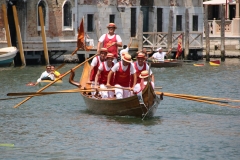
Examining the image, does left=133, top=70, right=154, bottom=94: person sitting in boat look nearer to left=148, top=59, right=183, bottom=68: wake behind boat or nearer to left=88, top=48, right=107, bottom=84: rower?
left=88, top=48, right=107, bottom=84: rower

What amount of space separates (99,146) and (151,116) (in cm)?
316

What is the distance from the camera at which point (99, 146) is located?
1583 cm

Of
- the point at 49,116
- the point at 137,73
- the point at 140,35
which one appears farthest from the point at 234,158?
the point at 140,35

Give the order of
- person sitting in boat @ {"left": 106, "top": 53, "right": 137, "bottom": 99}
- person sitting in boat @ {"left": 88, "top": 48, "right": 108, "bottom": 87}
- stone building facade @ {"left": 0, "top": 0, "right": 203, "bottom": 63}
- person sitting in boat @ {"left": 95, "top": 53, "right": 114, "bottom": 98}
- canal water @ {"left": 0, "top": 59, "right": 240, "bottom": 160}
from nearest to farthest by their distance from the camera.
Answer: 1. canal water @ {"left": 0, "top": 59, "right": 240, "bottom": 160}
2. person sitting in boat @ {"left": 106, "top": 53, "right": 137, "bottom": 99}
3. person sitting in boat @ {"left": 95, "top": 53, "right": 114, "bottom": 98}
4. person sitting in boat @ {"left": 88, "top": 48, "right": 108, "bottom": 87}
5. stone building facade @ {"left": 0, "top": 0, "right": 203, "bottom": 63}

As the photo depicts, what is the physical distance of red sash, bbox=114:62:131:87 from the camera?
18422mm

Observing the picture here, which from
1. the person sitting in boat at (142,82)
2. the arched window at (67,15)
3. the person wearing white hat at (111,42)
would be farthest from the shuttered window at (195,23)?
the person sitting in boat at (142,82)

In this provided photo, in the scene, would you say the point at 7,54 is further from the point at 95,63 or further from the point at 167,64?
the point at 95,63

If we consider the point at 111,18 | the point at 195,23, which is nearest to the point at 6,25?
the point at 111,18

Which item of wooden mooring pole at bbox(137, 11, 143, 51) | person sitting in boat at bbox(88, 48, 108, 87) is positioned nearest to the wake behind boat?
wooden mooring pole at bbox(137, 11, 143, 51)

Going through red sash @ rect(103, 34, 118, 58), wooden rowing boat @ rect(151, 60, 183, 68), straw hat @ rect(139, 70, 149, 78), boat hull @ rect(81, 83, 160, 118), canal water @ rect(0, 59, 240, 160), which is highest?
red sash @ rect(103, 34, 118, 58)

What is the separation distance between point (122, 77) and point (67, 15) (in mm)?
19395

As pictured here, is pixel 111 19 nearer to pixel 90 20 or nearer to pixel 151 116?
pixel 90 20

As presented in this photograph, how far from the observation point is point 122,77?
60.6 feet

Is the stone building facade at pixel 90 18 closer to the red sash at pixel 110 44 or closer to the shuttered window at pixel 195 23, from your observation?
the shuttered window at pixel 195 23
